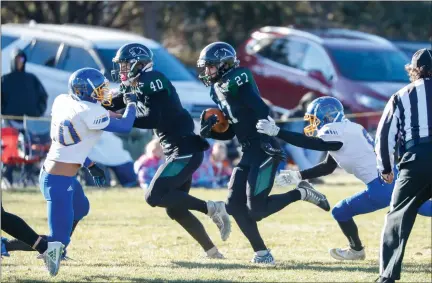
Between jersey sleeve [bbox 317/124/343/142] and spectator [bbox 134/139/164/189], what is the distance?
5918 mm

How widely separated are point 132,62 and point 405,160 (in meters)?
2.36

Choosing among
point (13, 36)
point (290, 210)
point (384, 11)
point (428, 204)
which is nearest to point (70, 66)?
point (13, 36)

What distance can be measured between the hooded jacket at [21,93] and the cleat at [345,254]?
6.46 meters

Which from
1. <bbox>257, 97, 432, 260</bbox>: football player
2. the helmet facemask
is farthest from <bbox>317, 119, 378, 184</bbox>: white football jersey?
the helmet facemask

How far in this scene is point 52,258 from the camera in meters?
7.75

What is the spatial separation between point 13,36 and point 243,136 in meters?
8.99

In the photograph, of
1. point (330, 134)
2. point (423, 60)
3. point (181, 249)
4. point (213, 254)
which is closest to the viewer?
point (423, 60)

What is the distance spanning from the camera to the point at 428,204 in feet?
29.8

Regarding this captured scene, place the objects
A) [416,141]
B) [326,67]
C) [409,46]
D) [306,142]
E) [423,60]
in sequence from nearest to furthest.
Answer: [416,141], [423,60], [306,142], [326,67], [409,46]

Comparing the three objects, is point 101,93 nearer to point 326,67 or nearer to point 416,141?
point 416,141

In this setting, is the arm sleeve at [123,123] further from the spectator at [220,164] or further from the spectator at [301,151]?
the spectator at [301,151]

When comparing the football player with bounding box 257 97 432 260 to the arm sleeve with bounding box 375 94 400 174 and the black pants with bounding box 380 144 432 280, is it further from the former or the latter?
the black pants with bounding box 380 144 432 280

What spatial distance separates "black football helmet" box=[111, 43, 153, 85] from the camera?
8.55m

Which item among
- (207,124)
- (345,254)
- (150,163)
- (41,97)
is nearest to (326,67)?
(150,163)
